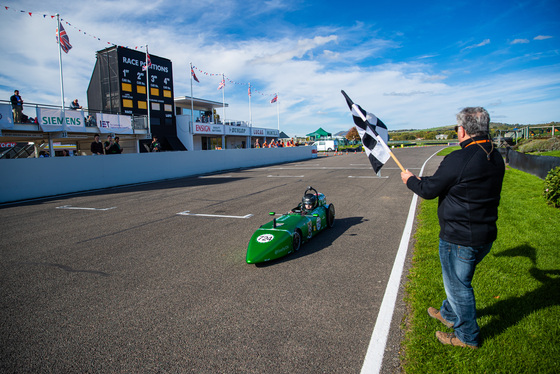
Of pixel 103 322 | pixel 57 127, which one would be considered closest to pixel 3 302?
pixel 103 322

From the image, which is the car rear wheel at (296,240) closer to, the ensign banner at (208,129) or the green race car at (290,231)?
the green race car at (290,231)

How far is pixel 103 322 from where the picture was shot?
338cm

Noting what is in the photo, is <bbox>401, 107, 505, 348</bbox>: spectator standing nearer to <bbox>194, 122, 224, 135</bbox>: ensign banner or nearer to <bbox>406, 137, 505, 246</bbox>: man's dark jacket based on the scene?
<bbox>406, 137, 505, 246</bbox>: man's dark jacket

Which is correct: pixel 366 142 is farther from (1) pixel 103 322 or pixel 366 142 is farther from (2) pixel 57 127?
(2) pixel 57 127

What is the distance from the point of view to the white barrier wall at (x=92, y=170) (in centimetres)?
1169

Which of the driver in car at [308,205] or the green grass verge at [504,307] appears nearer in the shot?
the green grass verge at [504,307]

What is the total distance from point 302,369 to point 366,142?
2.75m

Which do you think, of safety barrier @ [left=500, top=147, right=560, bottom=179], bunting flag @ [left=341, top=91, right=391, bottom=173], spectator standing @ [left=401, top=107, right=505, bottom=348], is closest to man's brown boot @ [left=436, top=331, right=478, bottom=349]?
spectator standing @ [left=401, top=107, right=505, bottom=348]

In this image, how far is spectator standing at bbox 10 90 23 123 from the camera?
1797cm

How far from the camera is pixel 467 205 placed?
259 centimetres

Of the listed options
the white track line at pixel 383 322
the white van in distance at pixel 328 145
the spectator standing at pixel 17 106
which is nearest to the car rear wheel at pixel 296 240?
the white track line at pixel 383 322

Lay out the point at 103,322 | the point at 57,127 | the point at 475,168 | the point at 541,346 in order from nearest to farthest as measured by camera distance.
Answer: the point at 475,168, the point at 541,346, the point at 103,322, the point at 57,127

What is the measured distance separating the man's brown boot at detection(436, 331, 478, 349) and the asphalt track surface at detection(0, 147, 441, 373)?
1.19ft

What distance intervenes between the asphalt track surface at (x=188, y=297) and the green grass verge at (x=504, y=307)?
266 millimetres
